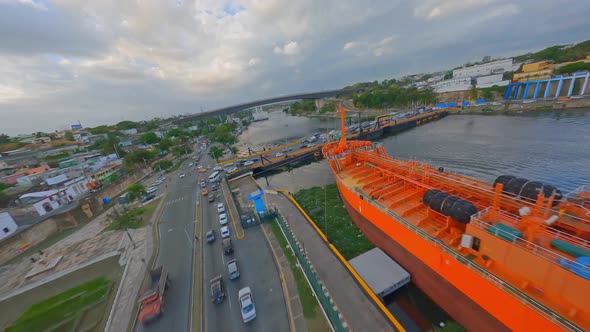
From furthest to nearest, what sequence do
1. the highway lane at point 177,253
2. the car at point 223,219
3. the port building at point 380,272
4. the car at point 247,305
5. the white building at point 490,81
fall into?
the white building at point 490,81 → the car at point 223,219 → the highway lane at point 177,253 → the port building at point 380,272 → the car at point 247,305

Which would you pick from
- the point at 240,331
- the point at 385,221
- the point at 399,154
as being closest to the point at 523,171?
the point at 399,154

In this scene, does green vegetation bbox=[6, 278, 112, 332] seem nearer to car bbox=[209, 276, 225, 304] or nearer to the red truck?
the red truck

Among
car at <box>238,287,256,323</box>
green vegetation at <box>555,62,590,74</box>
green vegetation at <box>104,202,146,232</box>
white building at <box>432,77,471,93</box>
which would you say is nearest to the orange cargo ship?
car at <box>238,287,256,323</box>

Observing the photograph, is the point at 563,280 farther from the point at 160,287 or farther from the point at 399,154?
the point at 399,154

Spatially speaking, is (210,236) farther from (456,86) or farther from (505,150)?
(456,86)

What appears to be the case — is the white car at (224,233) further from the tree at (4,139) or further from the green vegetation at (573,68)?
the tree at (4,139)

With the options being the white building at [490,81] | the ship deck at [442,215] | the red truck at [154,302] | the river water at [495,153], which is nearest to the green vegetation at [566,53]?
the white building at [490,81]

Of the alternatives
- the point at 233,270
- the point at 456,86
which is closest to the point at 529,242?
the point at 233,270
